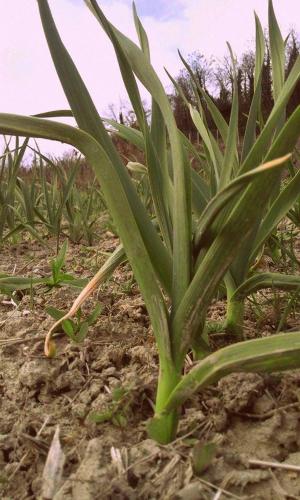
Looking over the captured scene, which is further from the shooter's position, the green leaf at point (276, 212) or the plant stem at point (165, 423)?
the green leaf at point (276, 212)

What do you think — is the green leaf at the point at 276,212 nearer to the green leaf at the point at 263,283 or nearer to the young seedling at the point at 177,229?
the green leaf at the point at 263,283

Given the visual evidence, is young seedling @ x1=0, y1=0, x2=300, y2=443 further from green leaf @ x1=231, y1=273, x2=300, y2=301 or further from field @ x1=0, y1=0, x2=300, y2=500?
green leaf @ x1=231, y1=273, x2=300, y2=301

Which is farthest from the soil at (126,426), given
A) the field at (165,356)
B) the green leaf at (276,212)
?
the green leaf at (276,212)

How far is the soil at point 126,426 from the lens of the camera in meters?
0.55

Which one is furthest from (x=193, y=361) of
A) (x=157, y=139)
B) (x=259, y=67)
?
(x=259, y=67)

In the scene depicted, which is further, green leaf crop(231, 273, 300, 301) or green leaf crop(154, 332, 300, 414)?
green leaf crop(231, 273, 300, 301)

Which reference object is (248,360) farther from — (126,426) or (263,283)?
(263,283)

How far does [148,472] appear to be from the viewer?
56 cm

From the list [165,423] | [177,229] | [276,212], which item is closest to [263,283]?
[276,212]

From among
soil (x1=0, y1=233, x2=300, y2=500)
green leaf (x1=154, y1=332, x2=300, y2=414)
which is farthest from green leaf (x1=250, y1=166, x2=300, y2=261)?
green leaf (x1=154, y1=332, x2=300, y2=414)

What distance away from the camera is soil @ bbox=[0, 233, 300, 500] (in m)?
0.55

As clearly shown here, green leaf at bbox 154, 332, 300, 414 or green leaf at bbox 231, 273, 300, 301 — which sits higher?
green leaf at bbox 231, 273, 300, 301

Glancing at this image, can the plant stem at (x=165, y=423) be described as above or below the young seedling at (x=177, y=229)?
below

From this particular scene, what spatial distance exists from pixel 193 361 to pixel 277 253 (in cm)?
62
